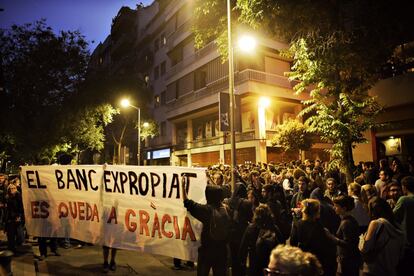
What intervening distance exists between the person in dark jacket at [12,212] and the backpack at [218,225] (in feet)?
22.8

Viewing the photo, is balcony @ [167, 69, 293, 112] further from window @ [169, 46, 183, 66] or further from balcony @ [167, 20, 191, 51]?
balcony @ [167, 20, 191, 51]

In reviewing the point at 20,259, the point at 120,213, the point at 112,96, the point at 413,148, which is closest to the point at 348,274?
the point at 120,213

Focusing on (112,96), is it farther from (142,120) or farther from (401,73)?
(401,73)

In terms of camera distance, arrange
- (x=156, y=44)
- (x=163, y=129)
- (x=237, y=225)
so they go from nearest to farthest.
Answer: (x=237, y=225), (x=163, y=129), (x=156, y=44)

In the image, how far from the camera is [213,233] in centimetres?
488

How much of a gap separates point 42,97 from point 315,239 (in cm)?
2591

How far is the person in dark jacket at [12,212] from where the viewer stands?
31.8 feet

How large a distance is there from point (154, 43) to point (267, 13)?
31201 millimetres

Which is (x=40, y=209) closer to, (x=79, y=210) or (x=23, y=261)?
(x=79, y=210)

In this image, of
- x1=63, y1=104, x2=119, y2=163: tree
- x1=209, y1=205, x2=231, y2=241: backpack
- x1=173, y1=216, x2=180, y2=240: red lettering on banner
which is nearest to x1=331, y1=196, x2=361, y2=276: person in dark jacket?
x1=209, y1=205, x2=231, y2=241: backpack

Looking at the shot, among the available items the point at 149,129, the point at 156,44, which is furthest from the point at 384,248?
the point at 156,44

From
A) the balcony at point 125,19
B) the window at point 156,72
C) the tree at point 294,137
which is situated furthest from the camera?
the balcony at point 125,19

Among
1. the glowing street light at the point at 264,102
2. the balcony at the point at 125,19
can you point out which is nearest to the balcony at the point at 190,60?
the glowing street light at the point at 264,102

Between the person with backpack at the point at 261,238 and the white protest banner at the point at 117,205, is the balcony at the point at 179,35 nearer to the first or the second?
the white protest banner at the point at 117,205
